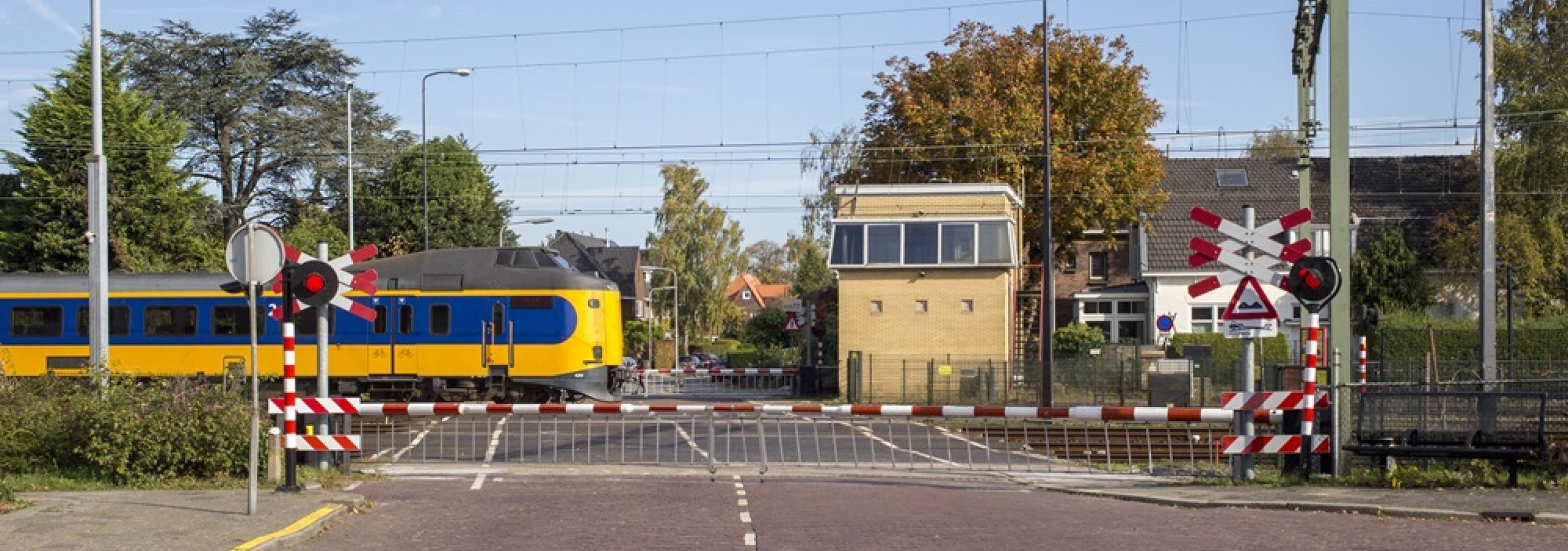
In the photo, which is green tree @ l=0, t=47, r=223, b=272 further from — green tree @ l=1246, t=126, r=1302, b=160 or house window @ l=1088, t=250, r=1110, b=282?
green tree @ l=1246, t=126, r=1302, b=160

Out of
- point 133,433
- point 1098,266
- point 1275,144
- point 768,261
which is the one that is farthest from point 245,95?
→ point 768,261

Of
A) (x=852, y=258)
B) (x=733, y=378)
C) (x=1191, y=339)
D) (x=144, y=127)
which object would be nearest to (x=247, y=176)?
(x=144, y=127)

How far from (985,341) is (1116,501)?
2523cm

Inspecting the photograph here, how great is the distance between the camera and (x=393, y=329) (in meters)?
31.6

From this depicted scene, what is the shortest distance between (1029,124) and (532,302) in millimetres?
20846

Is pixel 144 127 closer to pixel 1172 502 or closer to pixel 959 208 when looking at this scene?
pixel 959 208

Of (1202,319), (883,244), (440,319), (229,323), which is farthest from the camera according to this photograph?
(1202,319)

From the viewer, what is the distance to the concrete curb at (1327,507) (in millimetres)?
13070

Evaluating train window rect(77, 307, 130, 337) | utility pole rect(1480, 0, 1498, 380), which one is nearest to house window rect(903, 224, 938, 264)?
utility pole rect(1480, 0, 1498, 380)

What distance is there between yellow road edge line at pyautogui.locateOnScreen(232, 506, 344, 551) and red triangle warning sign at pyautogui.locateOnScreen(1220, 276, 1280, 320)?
29.9 ft

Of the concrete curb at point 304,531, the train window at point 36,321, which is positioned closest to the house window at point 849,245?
the train window at point 36,321

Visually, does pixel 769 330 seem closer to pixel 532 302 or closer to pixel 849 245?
pixel 849 245

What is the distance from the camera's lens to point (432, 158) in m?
54.1

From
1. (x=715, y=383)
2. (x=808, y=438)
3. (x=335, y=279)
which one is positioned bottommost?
(x=715, y=383)
